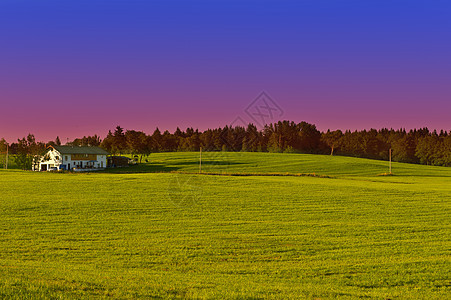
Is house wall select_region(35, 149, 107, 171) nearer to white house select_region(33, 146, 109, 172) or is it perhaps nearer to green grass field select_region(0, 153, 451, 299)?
white house select_region(33, 146, 109, 172)

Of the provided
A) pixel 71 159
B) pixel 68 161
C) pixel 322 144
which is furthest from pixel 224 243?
pixel 322 144

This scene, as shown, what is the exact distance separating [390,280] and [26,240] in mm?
19910

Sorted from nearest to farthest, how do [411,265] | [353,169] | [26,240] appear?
[411,265] < [26,240] < [353,169]

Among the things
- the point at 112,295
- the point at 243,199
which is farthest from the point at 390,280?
the point at 243,199

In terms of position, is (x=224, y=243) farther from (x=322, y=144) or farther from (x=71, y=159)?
(x=322, y=144)

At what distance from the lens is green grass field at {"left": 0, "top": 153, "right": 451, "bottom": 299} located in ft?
41.0

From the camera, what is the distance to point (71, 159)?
103 meters

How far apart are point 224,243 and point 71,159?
9227 cm

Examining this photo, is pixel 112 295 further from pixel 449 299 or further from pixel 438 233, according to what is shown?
pixel 438 233

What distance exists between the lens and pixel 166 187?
1929 inches

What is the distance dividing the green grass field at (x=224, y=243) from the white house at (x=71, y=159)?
187 ft

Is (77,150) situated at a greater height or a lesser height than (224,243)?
greater

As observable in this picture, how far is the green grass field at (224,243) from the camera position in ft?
41.0

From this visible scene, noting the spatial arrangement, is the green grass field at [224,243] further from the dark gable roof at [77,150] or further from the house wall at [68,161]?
the dark gable roof at [77,150]
